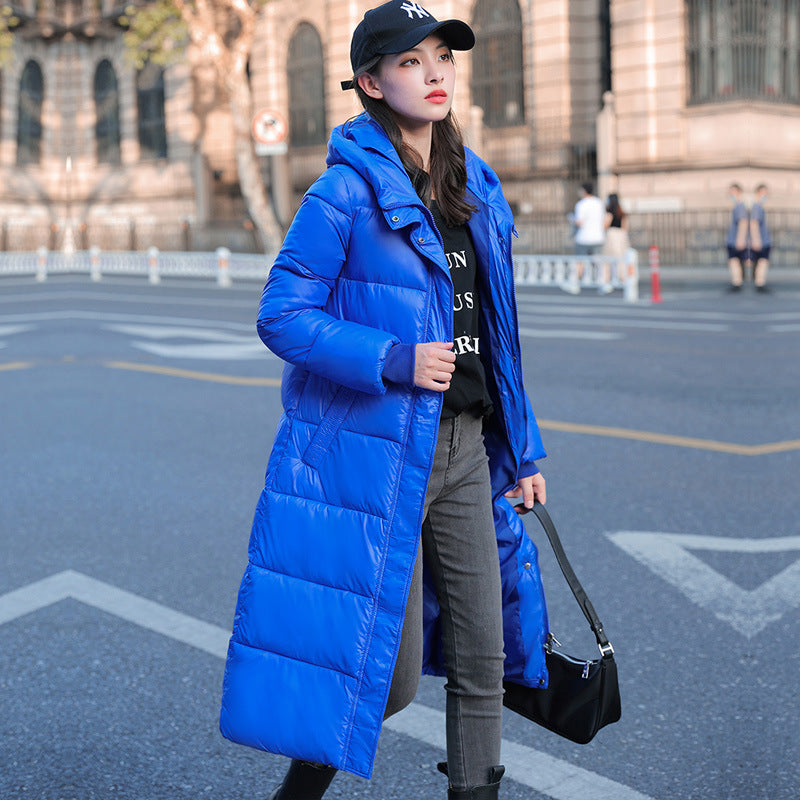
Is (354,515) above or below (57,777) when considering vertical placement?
above

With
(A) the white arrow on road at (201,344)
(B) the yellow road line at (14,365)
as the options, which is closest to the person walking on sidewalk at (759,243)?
(A) the white arrow on road at (201,344)

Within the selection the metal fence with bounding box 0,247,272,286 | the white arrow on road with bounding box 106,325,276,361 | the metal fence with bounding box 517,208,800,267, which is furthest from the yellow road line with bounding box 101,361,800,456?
the metal fence with bounding box 0,247,272,286

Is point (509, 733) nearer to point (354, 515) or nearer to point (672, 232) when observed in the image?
point (354, 515)

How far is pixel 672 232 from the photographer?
2830 cm

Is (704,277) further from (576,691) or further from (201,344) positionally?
(576,691)

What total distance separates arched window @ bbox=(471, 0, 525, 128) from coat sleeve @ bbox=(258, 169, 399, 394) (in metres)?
32.1

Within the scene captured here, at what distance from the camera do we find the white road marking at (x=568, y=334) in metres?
14.5

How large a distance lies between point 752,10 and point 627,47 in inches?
127

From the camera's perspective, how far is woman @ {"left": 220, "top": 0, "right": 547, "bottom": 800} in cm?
269

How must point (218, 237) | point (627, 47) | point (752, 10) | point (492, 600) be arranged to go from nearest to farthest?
1. point (492, 600)
2. point (752, 10)
3. point (627, 47)
4. point (218, 237)

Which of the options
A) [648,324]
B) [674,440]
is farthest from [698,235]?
[674,440]

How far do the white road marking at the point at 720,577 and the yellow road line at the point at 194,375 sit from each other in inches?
232

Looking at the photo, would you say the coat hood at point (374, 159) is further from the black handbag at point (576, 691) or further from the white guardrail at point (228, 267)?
the white guardrail at point (228, 267)

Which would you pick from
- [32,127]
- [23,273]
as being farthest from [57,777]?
[32,127]
